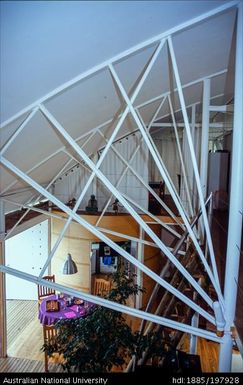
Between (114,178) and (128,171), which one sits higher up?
(128,171)

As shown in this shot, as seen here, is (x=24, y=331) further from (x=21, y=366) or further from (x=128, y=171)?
(x=128, y=171)

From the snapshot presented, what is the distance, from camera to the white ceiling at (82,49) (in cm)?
189

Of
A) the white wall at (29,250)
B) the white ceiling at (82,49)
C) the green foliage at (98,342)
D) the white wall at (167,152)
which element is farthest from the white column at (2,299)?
the white wall at (167,152)

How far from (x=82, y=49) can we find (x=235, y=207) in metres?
1.90

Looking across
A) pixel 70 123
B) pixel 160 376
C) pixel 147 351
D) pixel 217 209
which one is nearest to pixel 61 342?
pixel 147 351

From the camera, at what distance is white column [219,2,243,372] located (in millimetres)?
2541

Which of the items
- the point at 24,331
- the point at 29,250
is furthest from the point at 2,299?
the point at 29,250

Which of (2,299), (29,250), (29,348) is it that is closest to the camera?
(2,299)

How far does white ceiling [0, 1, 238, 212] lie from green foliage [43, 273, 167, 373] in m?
2.22

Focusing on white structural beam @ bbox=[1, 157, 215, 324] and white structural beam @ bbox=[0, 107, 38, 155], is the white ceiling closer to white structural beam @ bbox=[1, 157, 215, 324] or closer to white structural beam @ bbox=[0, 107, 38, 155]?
white structural beam @ bbox=[0, 107, 38, 155]

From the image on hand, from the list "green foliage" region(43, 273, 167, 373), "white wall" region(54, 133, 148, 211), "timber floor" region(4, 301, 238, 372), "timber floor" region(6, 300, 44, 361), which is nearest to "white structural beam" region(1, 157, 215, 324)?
A: "green foliage" region(43, 273, 167, 373)

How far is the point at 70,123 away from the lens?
155 inches

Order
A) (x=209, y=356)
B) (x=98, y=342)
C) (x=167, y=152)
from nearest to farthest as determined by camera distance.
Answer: (x=98, y=342), (x=209, y=356), (x=167, y=152)

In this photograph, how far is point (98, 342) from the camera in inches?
113
